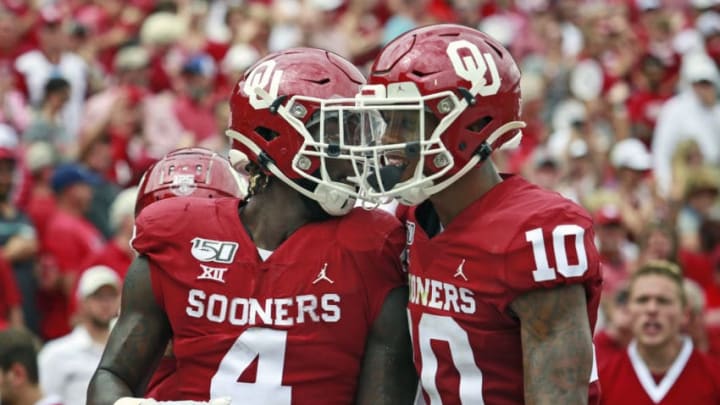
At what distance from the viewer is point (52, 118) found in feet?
33.8

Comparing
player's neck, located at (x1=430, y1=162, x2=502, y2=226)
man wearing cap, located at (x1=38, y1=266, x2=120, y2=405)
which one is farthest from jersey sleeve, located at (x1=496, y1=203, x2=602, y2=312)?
man wearing cap, located at (x1=38, y1=266, x2=120, y2=405)

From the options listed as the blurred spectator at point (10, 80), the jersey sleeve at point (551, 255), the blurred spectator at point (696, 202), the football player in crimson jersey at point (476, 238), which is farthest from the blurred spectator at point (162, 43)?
the jersey sleeve at point (551, 255)

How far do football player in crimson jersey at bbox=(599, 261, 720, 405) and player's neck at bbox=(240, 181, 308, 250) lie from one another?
250 centimetres

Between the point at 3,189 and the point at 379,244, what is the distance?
470 cm

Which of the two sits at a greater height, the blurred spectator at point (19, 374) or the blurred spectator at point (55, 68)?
the blurred spectator at point (55, 68)

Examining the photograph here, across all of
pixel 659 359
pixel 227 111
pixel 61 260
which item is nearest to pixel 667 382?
pixel 659 359

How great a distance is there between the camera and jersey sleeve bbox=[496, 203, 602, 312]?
368 cm

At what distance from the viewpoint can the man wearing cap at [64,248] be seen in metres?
8.60

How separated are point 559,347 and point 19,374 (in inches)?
120

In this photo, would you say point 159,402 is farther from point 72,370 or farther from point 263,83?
point 72,370

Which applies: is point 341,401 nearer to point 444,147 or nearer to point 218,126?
point 444,147

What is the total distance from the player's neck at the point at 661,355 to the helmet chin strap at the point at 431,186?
2612mm

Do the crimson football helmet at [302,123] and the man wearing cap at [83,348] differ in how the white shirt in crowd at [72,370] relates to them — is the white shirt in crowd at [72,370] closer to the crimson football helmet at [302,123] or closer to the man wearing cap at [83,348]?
the man wearing cap at [83,348]

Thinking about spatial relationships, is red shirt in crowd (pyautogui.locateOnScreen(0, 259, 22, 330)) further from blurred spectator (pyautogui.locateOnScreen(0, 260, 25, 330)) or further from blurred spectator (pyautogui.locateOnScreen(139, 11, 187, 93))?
blurred spectator (pyautogui.locateOnScreen(139, 11, 187, 93))
